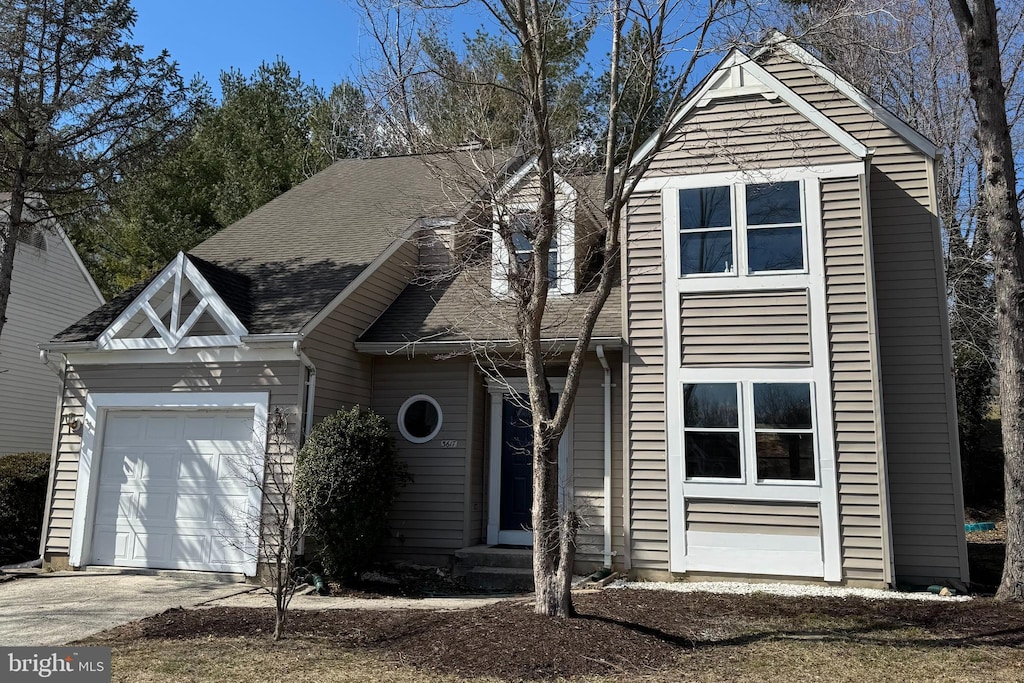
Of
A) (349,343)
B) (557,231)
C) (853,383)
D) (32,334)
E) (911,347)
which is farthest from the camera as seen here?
(32,334)

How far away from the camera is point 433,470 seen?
10828mm

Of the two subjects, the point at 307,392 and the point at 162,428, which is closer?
the point at 307,392

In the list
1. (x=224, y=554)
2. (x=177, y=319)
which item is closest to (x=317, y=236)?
(x=177, y=319)

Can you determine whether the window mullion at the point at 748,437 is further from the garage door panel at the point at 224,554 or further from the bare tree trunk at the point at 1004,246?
the garage door panel at the point at 224,554

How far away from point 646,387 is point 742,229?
239 cm

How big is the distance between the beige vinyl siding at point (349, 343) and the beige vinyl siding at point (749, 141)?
4.34m

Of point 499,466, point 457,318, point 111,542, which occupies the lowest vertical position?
point 111,542

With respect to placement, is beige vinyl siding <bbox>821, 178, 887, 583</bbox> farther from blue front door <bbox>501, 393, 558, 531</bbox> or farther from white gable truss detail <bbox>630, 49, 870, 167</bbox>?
blue front door <bbox>501, 393, 558, 531</bbox>

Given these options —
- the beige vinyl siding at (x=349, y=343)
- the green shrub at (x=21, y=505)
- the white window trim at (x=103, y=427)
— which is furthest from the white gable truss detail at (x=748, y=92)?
the green shrub at (x=21, y=505)

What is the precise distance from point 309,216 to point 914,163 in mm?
9639

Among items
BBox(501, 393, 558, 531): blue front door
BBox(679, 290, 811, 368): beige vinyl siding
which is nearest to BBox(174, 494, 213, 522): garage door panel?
BBox(501, 393, 558, 531): blue front door

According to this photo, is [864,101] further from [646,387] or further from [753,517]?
[753,517]

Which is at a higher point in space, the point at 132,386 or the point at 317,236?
the point at 317,236

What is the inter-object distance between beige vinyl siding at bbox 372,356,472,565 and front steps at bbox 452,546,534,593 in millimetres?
395
